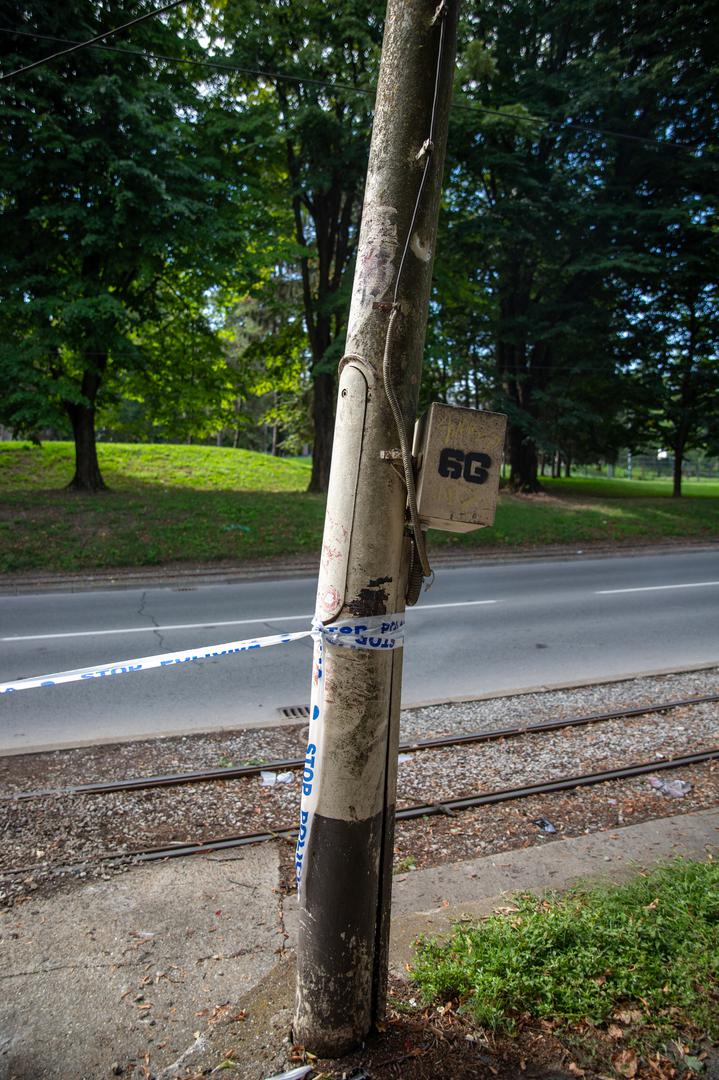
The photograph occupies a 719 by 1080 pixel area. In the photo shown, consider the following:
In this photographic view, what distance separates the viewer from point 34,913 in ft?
11.2

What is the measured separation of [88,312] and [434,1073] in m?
14.6

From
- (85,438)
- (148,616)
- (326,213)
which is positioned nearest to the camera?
(148,616)

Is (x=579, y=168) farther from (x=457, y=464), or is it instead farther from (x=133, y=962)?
(x=133, y=962)

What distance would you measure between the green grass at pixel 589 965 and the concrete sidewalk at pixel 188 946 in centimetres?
33

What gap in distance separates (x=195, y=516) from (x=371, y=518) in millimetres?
15149

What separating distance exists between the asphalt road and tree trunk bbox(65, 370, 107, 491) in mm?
7238

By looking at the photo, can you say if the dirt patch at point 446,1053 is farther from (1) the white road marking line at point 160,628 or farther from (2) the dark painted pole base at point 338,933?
(1) the white road marking line at point 160,628

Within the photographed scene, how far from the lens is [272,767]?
16.4 ft

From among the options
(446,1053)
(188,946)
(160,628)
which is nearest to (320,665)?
(446,1053)

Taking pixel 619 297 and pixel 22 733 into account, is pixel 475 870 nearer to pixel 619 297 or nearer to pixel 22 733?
pixel 22 733

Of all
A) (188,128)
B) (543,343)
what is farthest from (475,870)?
(543,343)

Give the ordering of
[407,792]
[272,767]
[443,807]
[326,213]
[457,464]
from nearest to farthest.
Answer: [457,464]
[443,807]
[407,792]
[272,767]
[326,213]

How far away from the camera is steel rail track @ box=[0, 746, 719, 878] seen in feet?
12.9

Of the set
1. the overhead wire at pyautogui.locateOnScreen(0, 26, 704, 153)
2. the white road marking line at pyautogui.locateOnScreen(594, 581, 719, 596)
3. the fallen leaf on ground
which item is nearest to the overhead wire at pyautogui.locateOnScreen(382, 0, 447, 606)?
the fallen leaf on ground
